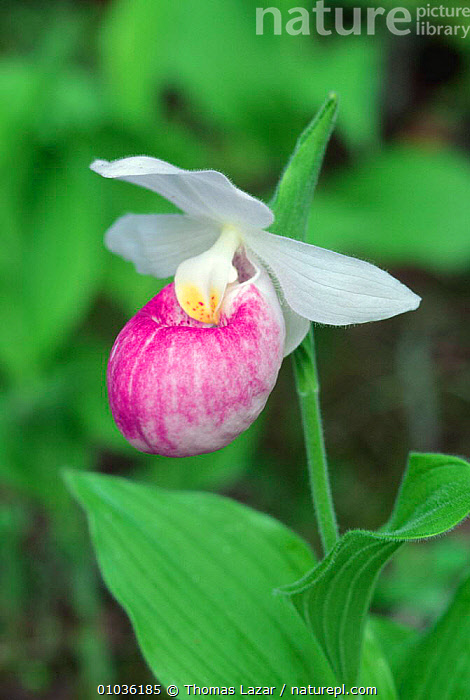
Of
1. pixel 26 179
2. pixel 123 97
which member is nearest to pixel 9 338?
pixel 26 179

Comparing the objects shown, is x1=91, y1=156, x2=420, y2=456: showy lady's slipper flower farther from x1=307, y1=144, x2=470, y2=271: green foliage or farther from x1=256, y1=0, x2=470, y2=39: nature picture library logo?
x1=256, y1=0, x2=470, y2=39: nature picture library logo

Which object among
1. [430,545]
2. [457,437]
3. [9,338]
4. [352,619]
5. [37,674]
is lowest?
[37,674]

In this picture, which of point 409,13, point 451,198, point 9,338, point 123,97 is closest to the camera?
point 9,338

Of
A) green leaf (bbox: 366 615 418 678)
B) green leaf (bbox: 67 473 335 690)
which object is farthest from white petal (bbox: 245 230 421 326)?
green leaf (bbox: 366 615 418 678)

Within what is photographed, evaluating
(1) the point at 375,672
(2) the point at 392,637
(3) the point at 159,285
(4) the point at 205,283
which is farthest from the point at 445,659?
(3) the point at 159,285

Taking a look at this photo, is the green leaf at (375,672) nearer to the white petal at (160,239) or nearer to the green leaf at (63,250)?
the white petal at (160,239)

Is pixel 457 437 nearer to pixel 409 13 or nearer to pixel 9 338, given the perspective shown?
pixel 9 338
